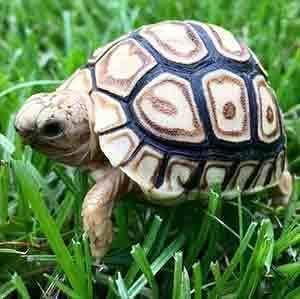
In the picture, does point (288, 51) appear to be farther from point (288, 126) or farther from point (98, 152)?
point (98, 152)

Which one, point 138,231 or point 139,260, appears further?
point 138,231

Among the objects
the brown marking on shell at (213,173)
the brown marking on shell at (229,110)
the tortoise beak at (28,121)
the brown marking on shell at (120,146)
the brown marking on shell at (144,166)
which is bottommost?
the brown marking on shell at (213,173)

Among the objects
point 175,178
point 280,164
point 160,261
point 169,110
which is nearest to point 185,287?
point 160,261

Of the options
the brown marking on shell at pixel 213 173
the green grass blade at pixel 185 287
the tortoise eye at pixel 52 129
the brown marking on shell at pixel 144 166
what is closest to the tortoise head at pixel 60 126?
the tortoise eye at pixel 52 129

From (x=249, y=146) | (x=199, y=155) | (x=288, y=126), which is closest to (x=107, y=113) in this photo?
(x=199, y=155)

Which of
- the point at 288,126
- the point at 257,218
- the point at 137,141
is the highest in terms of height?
the point at 137,141

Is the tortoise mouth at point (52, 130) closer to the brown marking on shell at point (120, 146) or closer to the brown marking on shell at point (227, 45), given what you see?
the brown marking on shell at point (120, 146)
